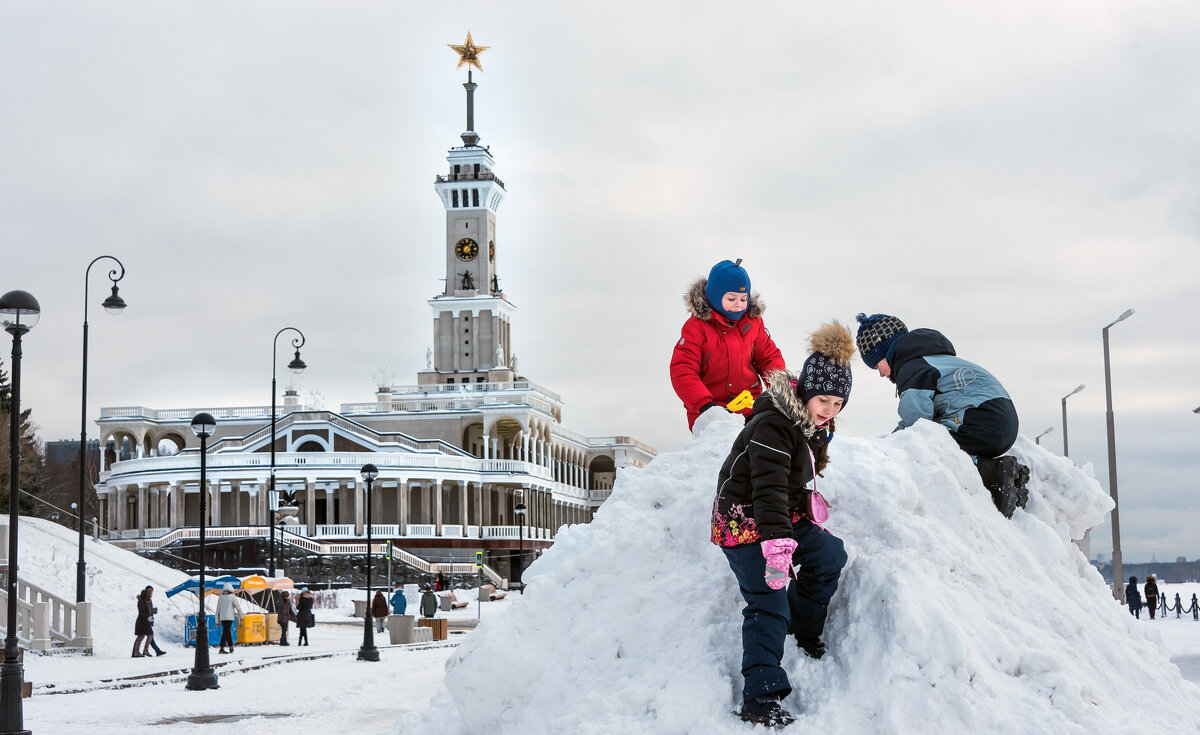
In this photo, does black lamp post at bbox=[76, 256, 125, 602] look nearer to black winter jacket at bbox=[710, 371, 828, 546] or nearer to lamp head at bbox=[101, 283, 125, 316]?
lamp head at bbox=[101, 283, 125, 316]

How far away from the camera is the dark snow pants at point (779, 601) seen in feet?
18.1

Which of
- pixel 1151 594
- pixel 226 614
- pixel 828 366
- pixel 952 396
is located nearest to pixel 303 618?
pixel 226 614

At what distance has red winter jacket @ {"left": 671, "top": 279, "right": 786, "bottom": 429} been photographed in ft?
26.3

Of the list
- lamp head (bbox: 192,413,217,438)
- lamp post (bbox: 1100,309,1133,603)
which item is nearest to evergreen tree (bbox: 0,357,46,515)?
lamp head (bbox: 192,413,217,438)

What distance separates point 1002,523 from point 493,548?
63970mm

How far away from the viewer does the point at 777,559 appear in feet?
17.8

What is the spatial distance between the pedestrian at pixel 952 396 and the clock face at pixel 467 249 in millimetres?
87437

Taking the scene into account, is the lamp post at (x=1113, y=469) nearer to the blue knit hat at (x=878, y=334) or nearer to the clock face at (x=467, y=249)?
the blue knit hat at (x=878, y=334)

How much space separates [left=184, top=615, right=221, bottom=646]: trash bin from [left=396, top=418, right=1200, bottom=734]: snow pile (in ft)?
68.2

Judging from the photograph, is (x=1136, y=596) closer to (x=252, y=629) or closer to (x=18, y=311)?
(x=252, y=629)

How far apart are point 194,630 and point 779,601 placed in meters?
23.6

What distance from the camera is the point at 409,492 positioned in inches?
2894

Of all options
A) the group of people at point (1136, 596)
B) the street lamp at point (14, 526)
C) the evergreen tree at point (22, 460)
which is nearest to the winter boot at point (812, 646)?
the street lamp at point (14, 526)

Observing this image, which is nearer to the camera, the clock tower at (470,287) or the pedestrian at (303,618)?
the pedestrian at (303,618)
